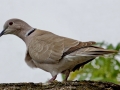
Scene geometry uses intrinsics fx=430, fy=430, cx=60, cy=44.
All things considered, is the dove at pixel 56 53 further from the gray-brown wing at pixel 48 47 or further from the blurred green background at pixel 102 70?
the blurred green background at pixel 102 70

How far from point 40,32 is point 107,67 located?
1.02 meters

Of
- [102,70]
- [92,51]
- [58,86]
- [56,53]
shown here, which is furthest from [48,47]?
[58,86]

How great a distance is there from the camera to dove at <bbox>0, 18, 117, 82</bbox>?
12.2 feet

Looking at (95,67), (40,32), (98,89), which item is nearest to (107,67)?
(95,67)

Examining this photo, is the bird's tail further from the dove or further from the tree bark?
the tree bark

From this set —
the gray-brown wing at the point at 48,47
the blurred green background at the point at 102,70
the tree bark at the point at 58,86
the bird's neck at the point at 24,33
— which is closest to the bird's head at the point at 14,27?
the bird's neck at the point at 24,33

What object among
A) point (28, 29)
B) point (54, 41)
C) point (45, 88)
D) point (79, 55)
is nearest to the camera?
point (45, 88)

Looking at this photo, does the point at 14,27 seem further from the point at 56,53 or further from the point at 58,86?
the point at 58,86

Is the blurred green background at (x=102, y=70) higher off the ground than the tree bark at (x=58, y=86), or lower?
lower

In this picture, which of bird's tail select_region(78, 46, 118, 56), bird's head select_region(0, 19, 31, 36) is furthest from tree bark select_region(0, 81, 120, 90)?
bird's head select_region(0, 19, 31, 36)

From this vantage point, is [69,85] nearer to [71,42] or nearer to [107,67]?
[71,42]

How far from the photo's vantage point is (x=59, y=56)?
12.5 ft

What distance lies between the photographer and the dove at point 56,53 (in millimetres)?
3728

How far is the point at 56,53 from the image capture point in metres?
3.87
